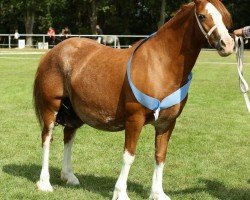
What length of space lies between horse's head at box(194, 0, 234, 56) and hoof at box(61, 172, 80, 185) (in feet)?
9.28

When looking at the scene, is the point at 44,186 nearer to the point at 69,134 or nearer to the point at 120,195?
the point at 69,134

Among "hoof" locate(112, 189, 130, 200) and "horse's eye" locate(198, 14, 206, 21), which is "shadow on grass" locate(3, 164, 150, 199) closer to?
"hoof" locate(112, 189, 130, 200)

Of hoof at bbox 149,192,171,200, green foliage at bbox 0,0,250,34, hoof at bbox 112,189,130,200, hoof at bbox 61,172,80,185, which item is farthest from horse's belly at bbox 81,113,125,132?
green foliage at bbox 0,0,250,34

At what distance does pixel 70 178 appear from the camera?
22.3 feet

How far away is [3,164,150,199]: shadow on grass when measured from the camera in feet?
21.4

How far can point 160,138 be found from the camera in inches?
235

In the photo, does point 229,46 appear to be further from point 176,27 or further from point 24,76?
point 24,76

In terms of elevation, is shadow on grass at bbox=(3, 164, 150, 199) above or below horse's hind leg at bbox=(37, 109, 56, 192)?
below

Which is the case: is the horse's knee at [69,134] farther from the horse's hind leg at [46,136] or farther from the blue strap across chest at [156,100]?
the blue strap across chest at [156,100]

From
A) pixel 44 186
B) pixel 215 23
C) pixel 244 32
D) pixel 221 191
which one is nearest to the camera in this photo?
pixel 215 23

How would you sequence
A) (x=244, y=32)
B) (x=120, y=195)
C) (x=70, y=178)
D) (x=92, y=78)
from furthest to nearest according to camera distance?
(x=70, y=178) → (x=92, y=78) → (x=120, y=195) → (x=244, y=32)

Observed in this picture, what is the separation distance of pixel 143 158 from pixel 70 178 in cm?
178

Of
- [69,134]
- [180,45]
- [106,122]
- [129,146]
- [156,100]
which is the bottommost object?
[69,134]

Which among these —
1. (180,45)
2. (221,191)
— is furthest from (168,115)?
(221,191)
